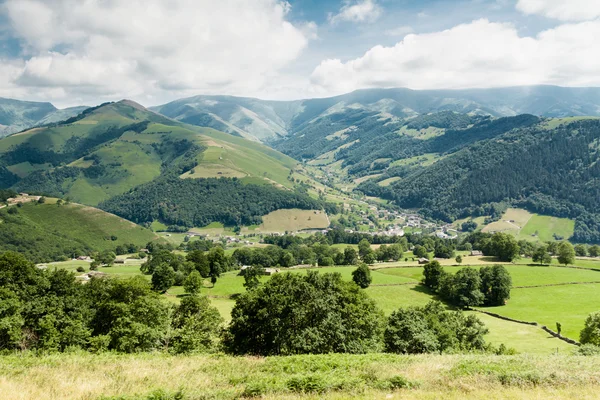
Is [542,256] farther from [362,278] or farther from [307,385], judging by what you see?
[307,385]

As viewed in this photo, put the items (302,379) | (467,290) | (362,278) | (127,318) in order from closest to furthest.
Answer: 1. (302,379)
2. (127,318)
3. (467,290)
4. (362,278)

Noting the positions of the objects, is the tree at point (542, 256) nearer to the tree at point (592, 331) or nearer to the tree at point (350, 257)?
the tree at point (350, 257)

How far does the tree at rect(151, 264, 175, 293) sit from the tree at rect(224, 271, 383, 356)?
178ft

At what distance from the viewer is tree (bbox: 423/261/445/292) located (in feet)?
318

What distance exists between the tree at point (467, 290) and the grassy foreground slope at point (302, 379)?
6689cm

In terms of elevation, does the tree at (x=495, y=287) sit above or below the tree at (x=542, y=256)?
below

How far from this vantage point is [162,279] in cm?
8962

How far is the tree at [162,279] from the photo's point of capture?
89438mm

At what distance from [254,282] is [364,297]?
4333cm

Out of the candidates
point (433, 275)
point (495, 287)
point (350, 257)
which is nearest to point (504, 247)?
point (433, 275)

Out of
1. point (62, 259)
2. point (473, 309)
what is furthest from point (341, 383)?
point (62, 259)

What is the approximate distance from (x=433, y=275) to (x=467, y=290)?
38.1 ft

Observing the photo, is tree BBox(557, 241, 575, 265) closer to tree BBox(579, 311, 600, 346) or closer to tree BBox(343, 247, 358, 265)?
tree BBox(343, 247, 358, 265)

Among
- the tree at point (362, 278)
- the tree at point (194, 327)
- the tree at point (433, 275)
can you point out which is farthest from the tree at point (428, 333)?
the tree at point (433, 275)
